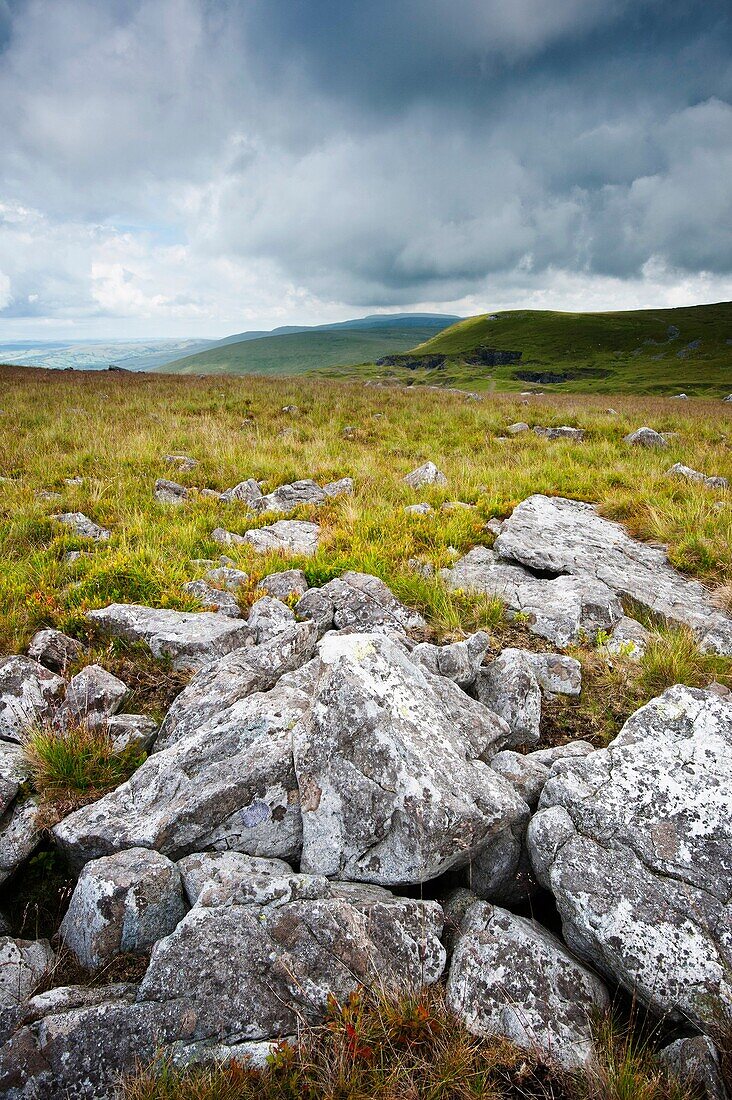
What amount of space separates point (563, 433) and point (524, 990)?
17559 millimetres

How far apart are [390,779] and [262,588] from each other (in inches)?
148

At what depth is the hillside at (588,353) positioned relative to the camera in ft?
304

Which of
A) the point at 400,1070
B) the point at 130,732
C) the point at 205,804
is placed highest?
the point at 130,732

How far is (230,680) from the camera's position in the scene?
493 centimetres

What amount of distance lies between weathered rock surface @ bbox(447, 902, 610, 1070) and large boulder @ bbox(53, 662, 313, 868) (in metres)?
1.45

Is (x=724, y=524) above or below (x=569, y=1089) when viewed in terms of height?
above

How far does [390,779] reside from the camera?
147 inches

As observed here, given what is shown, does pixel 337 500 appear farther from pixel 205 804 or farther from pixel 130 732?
pixel 205 804

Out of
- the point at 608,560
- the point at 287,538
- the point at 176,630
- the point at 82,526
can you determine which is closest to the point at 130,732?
the point at 176,630

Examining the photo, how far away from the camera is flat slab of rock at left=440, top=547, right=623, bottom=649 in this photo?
6258 millimetres

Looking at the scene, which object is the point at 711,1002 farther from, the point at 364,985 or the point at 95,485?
the point at 95,485

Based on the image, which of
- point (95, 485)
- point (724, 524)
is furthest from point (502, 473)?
point (95, 485)

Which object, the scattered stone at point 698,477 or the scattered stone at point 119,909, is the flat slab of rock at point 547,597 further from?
the scattered stone at point 698,477

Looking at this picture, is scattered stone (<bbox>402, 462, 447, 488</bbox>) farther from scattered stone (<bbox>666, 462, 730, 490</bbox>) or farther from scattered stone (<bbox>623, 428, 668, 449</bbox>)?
scattered stone (<bbox>623, 428, 668, 449</bbox>)
